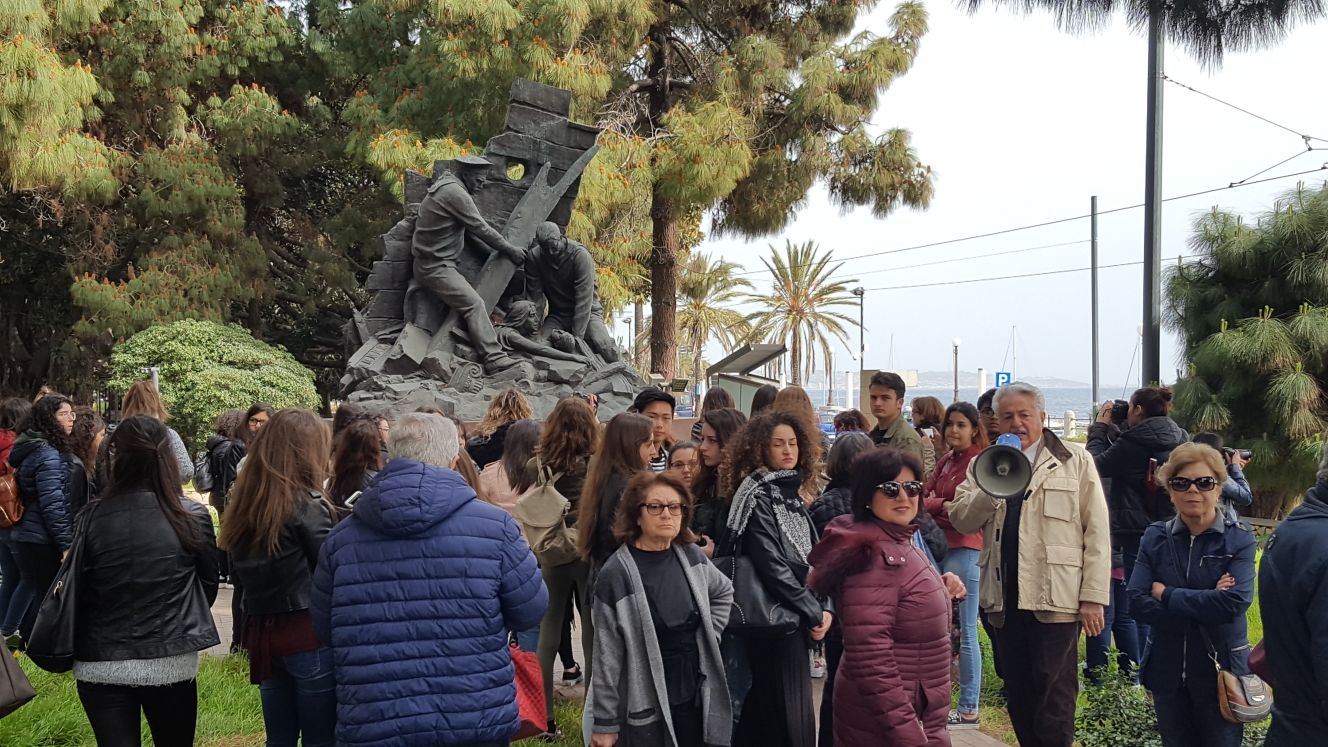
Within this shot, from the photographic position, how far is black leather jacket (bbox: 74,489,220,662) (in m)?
3.85

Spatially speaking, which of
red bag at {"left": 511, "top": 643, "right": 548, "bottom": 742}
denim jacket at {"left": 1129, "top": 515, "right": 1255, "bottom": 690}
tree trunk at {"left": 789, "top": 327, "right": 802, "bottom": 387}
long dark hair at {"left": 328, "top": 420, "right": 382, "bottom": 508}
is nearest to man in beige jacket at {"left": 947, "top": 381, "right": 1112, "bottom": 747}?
denim jacket at {"left": 1129, "top": 515, "right": 1255, "bottom": 690}

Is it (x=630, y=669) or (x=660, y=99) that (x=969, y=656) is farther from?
(x=660, y=99)

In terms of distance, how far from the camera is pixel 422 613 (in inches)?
128

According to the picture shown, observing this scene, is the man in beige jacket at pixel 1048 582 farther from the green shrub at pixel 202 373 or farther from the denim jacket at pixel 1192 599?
the green shrub at pixel 202 373

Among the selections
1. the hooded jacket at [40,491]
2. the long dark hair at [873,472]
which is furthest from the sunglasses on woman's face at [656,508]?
the hooded jacket at [40,491]

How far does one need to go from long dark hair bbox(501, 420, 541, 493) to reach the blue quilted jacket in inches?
80.7

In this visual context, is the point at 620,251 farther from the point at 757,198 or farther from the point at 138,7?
the point at 138,7

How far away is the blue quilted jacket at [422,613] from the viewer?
3.23 meters

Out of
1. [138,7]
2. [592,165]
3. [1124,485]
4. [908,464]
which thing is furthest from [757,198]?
[908,464]

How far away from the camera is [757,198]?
2273 cm

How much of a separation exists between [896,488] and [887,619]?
0.46m

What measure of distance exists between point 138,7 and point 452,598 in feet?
67.4

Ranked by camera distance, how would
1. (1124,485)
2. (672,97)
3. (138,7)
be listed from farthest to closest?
(672,97) → (138,7) → (1124,485)

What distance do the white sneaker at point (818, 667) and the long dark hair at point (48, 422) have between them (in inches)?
182
